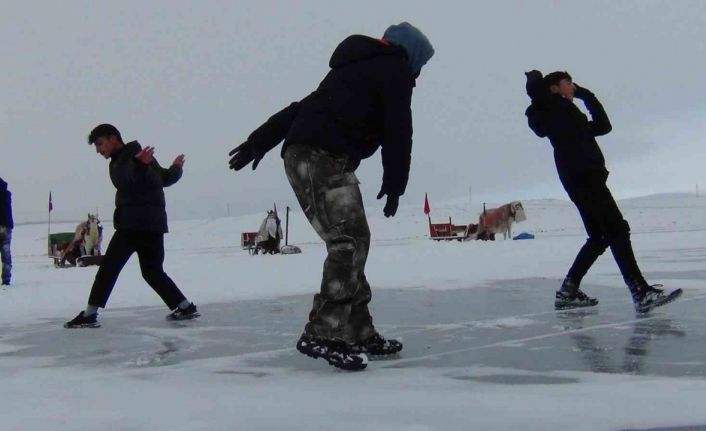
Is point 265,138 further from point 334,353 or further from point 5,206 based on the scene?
point 5,206

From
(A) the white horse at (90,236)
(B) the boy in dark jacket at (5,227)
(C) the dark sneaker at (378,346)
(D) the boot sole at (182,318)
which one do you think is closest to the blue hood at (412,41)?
(C) the dark sneaker at (378,346)

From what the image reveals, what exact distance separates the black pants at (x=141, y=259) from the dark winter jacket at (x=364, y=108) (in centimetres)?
229

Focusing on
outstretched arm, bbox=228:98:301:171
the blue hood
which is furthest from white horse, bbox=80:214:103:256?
the blue hood

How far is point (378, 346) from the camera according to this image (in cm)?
368

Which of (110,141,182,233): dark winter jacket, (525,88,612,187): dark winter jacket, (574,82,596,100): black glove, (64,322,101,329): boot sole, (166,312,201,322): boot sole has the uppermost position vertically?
(574,82,596,100): black glove

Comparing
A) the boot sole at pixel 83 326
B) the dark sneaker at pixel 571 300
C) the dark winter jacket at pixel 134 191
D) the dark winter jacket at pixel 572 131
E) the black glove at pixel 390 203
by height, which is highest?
the dark winter jacket at pixel 572 131

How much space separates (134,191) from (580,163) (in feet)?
9.91

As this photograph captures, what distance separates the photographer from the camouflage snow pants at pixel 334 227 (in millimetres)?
3461

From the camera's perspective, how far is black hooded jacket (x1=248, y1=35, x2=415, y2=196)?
341 cm

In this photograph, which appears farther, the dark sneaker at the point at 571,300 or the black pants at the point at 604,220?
the dark sneaker at the point at 571,300

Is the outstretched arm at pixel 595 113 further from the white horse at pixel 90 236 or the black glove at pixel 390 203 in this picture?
the white horse at pixel 90 236

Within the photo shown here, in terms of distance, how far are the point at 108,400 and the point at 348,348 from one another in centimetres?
99

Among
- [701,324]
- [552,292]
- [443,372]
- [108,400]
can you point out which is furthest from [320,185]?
[552,292]

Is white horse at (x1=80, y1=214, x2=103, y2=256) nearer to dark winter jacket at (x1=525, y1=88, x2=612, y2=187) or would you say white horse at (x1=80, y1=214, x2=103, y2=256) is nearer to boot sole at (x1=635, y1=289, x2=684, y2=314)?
dark winter jacket at (x1=525, y1=88, x2=612, y2=187)
